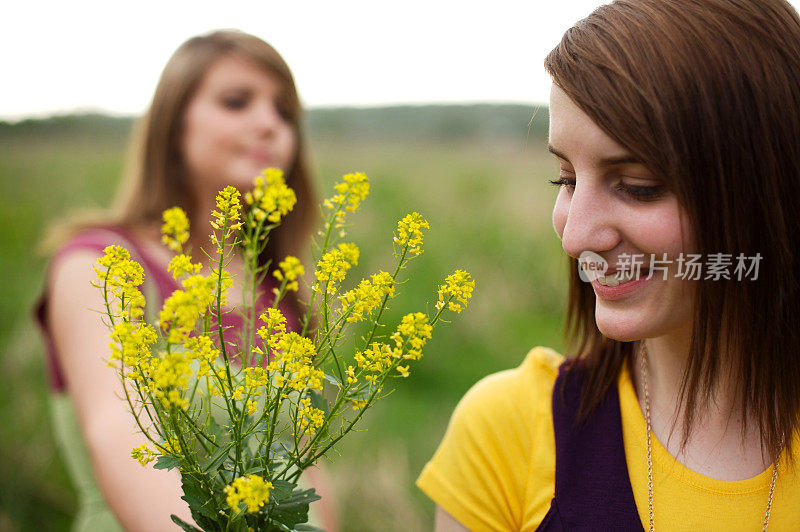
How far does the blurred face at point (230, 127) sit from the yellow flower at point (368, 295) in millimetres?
1882

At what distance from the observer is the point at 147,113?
9.54 ft

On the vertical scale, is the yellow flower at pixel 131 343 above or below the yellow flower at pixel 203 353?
above

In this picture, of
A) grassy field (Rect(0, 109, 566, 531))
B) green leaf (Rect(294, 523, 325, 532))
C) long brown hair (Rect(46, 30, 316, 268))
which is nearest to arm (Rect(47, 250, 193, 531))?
long brown hair (Rect(46, 30, 316, 268))

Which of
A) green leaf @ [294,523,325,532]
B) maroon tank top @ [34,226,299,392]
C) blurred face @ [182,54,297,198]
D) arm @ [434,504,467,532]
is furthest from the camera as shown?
blurred face @ [182,54,297,198]

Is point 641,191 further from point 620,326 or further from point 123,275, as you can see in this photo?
point 123,275

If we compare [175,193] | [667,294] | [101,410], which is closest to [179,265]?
[667,294]

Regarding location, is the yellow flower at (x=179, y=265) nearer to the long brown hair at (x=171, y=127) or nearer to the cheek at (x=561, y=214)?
the cheek at (x=561, y=214)

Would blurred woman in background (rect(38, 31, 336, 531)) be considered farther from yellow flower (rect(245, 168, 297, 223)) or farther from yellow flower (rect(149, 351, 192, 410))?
yellow flower (rect(245, 168, 297, 223))

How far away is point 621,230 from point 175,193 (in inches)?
83.4

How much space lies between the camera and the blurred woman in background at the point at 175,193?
2.19 meters

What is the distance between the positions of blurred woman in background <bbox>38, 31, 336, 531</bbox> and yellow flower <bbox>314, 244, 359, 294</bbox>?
1324 millimetres

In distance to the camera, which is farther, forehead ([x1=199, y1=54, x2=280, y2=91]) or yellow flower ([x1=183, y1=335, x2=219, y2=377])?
forehead ([x1=199, y1=54, x2=280, y2=91])

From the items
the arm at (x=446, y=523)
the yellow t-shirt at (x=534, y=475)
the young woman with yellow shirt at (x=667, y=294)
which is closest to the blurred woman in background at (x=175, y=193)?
the arm at (x=446, y=523)

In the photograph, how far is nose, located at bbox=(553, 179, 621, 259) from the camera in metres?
1.24
